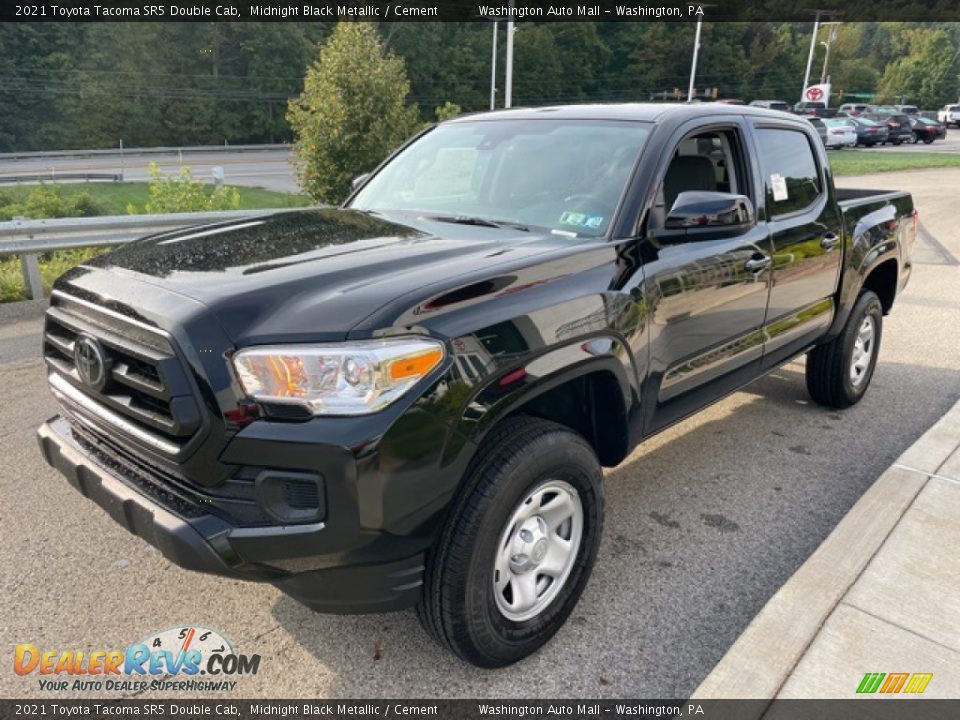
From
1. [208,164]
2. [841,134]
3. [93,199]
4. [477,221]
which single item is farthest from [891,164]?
[208,164]

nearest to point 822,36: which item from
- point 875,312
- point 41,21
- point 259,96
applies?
point 259,96

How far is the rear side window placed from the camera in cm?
394

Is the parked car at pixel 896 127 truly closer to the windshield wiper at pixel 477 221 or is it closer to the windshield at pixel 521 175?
the windshield at pixel 521 175

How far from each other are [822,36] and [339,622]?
106521 mm

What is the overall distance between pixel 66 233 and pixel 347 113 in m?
10.7

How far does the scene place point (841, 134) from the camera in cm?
3888

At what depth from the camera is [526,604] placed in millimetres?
2607

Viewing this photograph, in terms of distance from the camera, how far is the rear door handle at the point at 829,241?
4.29 m

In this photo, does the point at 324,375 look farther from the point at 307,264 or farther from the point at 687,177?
the point at 687,177

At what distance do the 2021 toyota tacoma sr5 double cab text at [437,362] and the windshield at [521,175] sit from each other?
15 mm

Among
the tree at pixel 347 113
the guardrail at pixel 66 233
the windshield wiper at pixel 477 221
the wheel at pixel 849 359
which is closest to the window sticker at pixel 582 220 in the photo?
the windshield wiper at pixel 477 221

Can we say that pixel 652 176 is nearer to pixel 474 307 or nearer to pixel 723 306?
pixel 723 306
